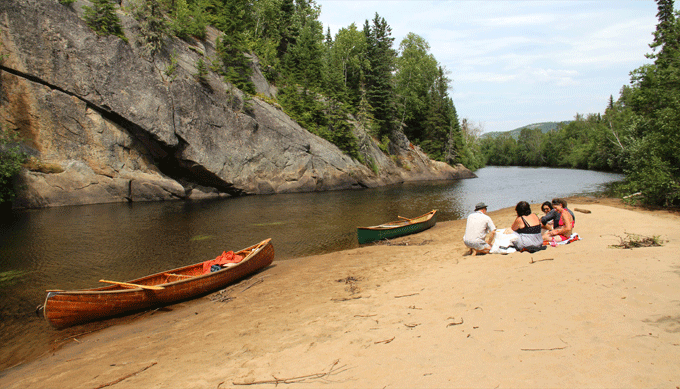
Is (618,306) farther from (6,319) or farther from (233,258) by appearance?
(6,319)

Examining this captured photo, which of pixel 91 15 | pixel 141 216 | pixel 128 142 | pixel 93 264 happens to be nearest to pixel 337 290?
pixel 93 264

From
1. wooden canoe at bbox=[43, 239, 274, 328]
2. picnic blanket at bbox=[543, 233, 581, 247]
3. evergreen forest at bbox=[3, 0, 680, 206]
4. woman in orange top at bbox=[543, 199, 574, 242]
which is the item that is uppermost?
evergreen forest at bbox=[3, 0, 680, 206]

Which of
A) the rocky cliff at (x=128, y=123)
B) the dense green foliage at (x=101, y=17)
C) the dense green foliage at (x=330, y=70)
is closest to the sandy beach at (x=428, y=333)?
the rocky cliff at (x=128, y=123)

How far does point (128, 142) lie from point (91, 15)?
10474 mm

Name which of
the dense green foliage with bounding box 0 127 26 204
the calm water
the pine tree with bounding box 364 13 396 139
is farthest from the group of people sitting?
the pine tree with bounding box 364 13 396 139

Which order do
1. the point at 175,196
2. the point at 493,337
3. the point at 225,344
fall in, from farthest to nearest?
the point at 175,196 < the point at 225,344 < the point at 493,337

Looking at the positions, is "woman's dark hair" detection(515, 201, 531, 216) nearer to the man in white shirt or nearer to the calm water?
the man in white shirt

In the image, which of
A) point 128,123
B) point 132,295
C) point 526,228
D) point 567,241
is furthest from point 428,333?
point 128,123

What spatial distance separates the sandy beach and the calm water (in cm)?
277

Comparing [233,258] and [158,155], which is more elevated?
[158,155]

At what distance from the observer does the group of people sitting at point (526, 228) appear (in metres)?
8.66

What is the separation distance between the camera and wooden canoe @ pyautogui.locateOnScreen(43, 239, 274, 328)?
721 centimetres

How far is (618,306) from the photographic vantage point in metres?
4.56

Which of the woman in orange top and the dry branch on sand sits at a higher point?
the woman in orange top
